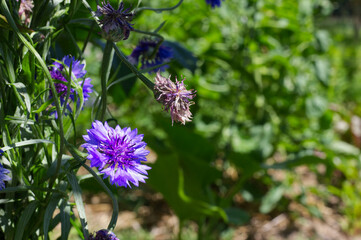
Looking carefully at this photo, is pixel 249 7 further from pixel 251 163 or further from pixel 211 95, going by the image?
pixel 251 163

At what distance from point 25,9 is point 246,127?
4.58ft

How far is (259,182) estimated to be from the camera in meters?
2.01

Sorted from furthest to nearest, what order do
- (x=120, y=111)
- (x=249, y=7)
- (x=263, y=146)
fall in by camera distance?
(x=120, y=111) < (x=263, y=146) < (x=249, y=7)

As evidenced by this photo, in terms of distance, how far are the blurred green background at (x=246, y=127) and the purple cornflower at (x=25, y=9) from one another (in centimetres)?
A: 80

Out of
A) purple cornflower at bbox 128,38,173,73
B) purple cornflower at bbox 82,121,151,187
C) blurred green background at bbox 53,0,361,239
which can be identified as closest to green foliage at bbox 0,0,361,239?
blurred green background at bbox 53,0,361,239

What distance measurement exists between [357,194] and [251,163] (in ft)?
2.84

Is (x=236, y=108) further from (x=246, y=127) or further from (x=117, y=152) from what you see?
(x=117, y=152)

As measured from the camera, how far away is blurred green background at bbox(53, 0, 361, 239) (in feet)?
4.54

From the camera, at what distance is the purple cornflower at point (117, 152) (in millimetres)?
388

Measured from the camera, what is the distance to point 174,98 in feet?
1.27

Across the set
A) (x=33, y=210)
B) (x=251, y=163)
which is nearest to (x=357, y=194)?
(x=251, y=163)

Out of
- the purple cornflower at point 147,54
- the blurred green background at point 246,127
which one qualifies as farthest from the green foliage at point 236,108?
the purple cornflower at point 147,54

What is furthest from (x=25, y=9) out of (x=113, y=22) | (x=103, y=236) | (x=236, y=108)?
(x=236, y=108)

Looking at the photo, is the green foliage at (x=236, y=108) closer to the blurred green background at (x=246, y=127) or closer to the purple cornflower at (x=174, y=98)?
the blurred green background at (x=246, y=127)
